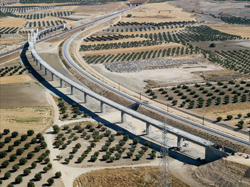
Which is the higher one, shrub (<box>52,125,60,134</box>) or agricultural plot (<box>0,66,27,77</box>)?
agricultural plot (<box>0,66,27,77</box>)

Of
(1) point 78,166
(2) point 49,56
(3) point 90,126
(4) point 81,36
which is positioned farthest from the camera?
(4) point 81,36

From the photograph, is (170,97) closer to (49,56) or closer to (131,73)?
(131,73)

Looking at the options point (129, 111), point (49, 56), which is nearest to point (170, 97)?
point (129, 111)

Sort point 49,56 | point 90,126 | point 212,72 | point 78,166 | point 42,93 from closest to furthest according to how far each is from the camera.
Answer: point 78,166
point 90,126
point 42,93
point 212,72
point 49,56

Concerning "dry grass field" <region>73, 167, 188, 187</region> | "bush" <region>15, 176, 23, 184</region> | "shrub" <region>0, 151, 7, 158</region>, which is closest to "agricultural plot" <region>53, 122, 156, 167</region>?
"dry grass field" <region>73, 167, 188, 187</region>

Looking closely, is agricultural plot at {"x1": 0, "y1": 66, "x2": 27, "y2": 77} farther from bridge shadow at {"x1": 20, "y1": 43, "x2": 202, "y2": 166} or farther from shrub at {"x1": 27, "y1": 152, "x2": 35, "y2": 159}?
shrub at {"x1": 27, "y1": 152, "x2": 35, "y2": 159}

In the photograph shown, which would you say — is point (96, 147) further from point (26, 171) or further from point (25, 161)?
point (26, 171)
